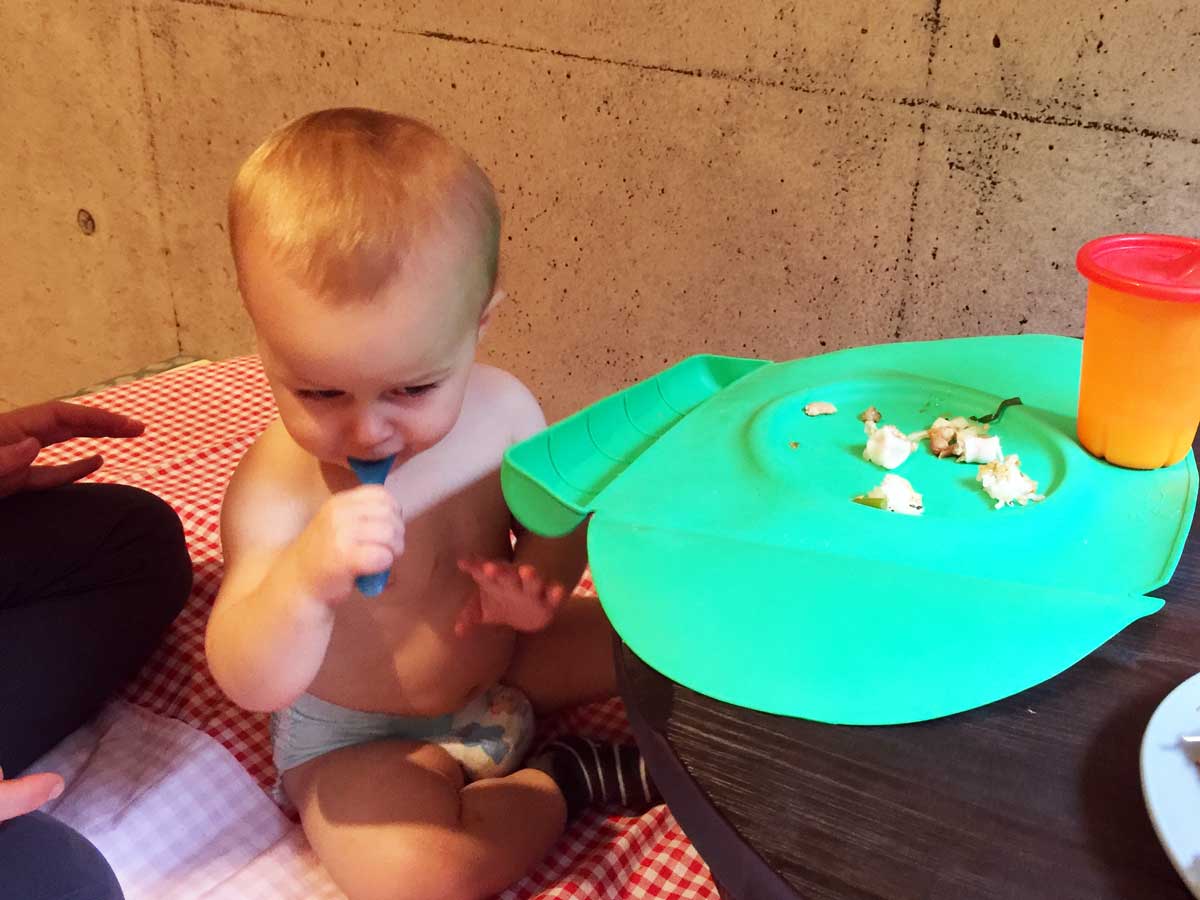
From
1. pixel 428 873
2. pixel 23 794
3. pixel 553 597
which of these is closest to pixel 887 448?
pixel 553 597

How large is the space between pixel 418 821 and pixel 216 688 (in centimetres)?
37

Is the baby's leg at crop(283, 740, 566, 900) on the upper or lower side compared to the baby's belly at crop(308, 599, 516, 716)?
lower

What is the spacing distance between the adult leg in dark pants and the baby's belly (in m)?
0.29

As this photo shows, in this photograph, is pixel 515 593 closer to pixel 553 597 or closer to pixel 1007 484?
pixel 553 597

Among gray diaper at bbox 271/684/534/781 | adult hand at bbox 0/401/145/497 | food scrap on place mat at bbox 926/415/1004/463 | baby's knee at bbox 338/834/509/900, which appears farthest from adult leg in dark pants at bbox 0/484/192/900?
food scrap on place mat at bbox 926/415/1004/463

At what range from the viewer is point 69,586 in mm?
1112

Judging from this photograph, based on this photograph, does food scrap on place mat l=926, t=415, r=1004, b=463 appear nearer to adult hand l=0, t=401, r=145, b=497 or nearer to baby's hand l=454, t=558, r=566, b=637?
baby's hand l=454, t=558, r=566, b=637

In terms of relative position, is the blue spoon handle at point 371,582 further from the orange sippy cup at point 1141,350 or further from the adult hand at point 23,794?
the orange sippy cup at point 1141,350

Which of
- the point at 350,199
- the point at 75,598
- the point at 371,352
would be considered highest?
the point at 350,199

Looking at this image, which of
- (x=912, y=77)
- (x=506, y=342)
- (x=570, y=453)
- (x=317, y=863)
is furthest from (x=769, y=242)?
(x=317, y=863)

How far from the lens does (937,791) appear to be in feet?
1.77

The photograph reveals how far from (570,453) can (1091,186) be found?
757mm

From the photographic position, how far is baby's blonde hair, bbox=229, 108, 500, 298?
0.71 metres

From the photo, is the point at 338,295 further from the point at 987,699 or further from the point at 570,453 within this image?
the point at 987,699
